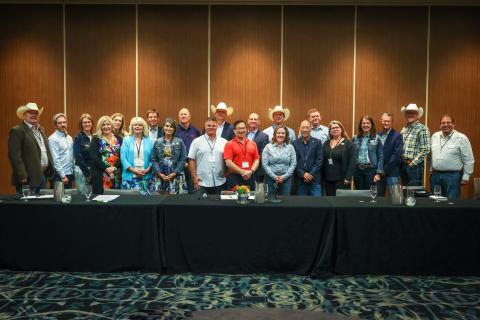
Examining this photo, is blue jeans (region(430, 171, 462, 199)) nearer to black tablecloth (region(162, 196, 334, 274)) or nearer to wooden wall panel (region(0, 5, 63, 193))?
black tablecloth (region(162, 196, 334, 274))

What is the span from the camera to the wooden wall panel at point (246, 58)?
7.26 m

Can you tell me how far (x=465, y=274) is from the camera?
3.67m

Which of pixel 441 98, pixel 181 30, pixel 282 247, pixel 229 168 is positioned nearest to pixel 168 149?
pixel 229 168

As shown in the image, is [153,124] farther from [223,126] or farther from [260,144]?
[260,144]

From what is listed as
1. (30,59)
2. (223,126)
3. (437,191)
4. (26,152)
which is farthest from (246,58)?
(437,191)

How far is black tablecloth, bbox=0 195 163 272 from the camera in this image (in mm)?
3676

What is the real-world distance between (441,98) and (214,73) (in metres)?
3.75

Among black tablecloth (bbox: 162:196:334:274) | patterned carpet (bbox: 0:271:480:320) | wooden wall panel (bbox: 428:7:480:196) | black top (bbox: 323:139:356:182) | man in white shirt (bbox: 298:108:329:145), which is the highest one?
wooden wall panel (bbox: 428:7:480:196)

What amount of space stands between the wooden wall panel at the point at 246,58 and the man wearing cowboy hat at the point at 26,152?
3.06 meters

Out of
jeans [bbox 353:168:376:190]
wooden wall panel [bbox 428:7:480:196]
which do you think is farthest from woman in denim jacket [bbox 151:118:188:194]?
wooden wall panel [bbox 428:7:480:196]

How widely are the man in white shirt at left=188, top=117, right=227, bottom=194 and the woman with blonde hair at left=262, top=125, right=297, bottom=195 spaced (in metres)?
0.55

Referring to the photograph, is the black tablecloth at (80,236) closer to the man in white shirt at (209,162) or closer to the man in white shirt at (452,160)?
the man in white shirt at (209,162)

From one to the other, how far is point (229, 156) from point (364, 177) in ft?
5.93

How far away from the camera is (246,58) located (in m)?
7.30
